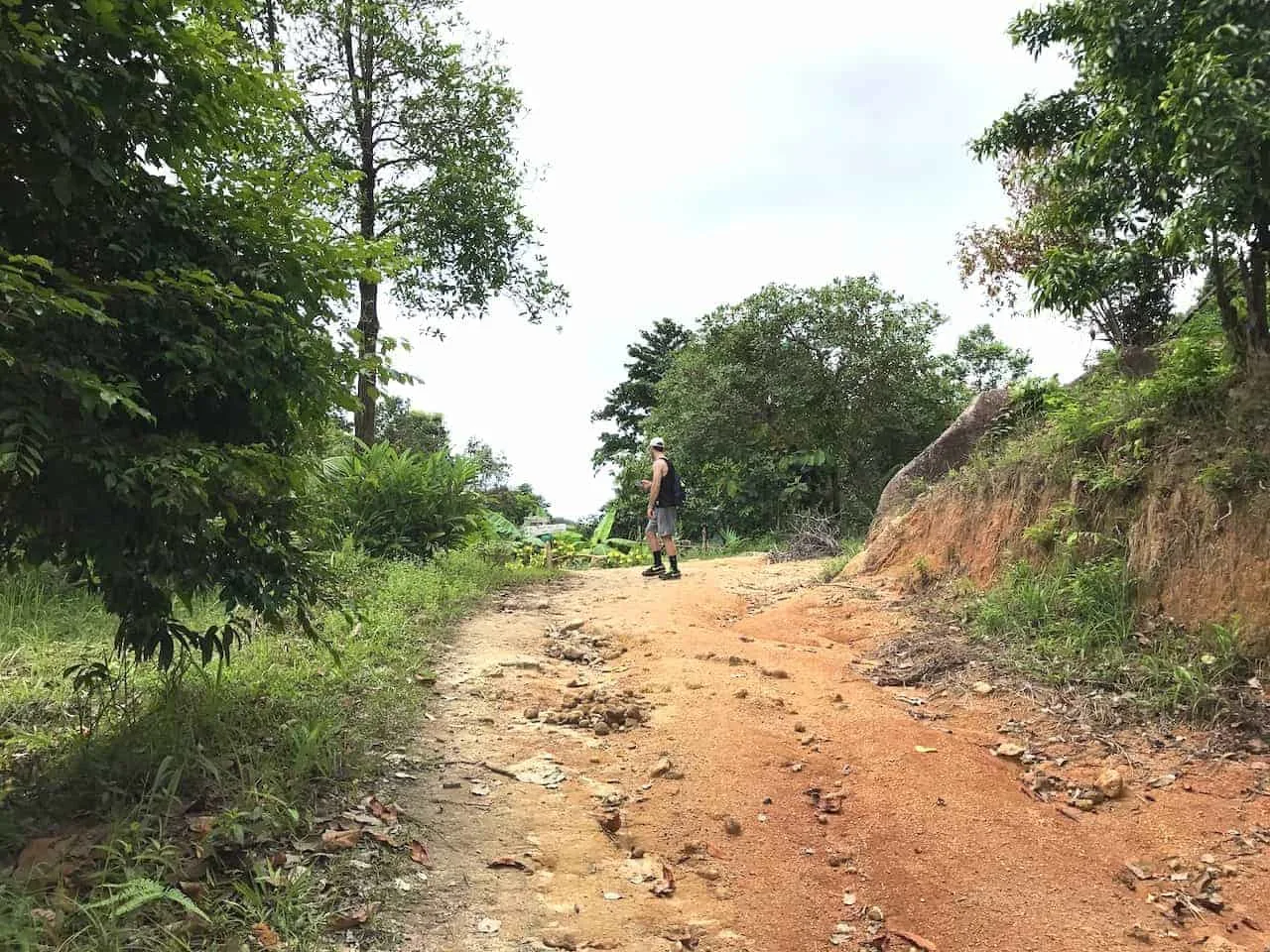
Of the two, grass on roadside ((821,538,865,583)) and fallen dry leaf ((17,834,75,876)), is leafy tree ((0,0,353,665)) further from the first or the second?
grass on roadside ((821,538,865,583))

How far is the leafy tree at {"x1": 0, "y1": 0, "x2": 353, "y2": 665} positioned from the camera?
2426 millimetres

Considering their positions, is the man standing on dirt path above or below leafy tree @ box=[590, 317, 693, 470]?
below

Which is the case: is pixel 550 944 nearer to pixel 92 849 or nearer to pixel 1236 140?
pixel 92 849

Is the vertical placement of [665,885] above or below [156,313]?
below

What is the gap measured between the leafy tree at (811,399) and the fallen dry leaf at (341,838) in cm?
1422

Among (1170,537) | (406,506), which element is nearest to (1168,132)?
(1170,537)

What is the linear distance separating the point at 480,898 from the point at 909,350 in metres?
15.2

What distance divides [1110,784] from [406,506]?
810 cm

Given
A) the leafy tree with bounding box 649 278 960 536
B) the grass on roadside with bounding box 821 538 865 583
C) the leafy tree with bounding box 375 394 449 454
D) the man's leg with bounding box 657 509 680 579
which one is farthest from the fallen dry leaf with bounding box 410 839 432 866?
the leafy tree with bounding box 375 394 449 454

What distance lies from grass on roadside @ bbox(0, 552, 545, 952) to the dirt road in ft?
1.21

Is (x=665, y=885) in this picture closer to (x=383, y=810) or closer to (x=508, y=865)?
(x=508, y=865)

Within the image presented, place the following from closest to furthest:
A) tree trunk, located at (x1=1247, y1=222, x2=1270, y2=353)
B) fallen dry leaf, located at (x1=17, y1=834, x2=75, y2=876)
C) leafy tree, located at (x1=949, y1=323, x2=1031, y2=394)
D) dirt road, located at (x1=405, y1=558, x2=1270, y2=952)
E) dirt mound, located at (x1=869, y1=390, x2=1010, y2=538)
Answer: fallen dry leaf, located at (x1=17, y1=834, x2=75, y2=876) < dirt road, located at (x1=405, y1=558, x2=1270, y2=952) < tree trunk, located at (x1=1247, y1=222, x2=1270, y2=353) < dirt mound, located at (x1=869, y1=390, x2=1010, y2=538) < leafy tree, located at (x1=949, y1=323, x2=1031, y2=394)

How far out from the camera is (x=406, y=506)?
984 cm

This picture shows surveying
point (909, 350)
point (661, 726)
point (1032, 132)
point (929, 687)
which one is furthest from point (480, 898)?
point (909, 350)
